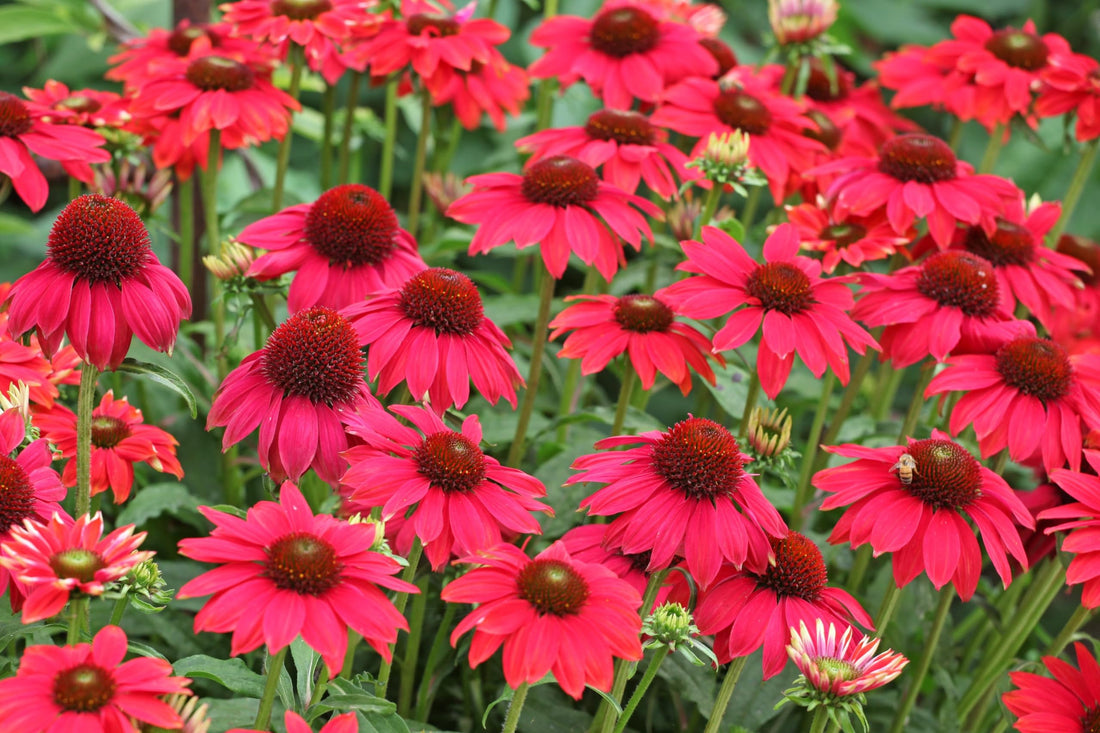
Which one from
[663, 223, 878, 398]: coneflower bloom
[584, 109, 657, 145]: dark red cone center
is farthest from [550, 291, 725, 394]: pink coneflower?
[584, 109, 657, 145]: dark red cone center

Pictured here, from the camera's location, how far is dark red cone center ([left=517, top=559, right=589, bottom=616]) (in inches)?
27.0

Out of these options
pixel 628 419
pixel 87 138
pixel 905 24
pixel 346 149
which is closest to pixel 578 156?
pixel 628 419

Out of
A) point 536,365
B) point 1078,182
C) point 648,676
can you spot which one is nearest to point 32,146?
point 536,365

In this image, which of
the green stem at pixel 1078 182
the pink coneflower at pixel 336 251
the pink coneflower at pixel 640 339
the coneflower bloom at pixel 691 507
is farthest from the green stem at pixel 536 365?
the green stem at pixel 1078 182

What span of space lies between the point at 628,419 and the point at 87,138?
0.63m

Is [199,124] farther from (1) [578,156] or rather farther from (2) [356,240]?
(1) [578,156]

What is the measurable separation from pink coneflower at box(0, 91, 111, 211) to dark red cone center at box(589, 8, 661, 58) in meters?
0.63

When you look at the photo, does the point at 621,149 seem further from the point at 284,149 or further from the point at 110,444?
the point at 110,444

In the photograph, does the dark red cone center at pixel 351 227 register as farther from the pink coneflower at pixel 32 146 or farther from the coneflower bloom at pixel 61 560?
the coneflower bloom at pixel 61 560

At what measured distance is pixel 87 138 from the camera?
113cm

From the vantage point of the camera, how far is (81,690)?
1.92 ft

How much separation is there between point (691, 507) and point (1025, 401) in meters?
0.40

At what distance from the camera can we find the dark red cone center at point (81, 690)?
0.58 meters

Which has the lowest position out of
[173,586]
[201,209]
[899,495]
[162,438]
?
[173,586]
